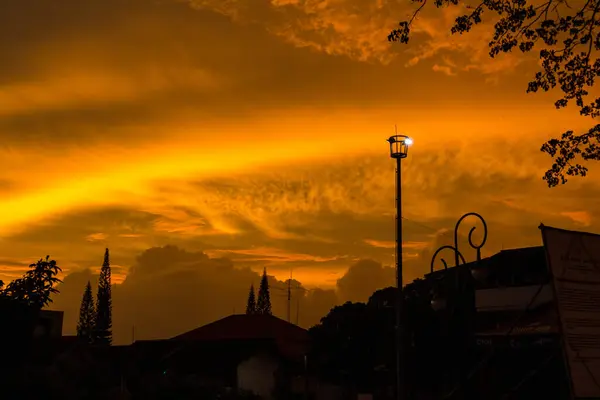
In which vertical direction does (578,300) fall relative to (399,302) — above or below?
below

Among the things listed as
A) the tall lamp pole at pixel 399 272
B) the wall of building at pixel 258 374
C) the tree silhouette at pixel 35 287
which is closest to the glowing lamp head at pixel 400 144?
the tall lamp pole at pixel 399 272

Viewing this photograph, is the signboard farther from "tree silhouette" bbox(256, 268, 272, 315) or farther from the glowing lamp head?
"tree silhouette" bbox(256, 268, 272, 315)

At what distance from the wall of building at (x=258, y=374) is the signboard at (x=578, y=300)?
45795 millimetres

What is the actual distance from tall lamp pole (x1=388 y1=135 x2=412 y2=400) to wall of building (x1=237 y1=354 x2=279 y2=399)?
111 ft

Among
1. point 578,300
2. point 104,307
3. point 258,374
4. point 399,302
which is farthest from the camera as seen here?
point 104,307

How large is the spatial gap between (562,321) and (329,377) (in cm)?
3731

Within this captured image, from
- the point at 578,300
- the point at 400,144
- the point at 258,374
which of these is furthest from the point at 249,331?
the point at 578,300

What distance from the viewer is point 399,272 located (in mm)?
25500

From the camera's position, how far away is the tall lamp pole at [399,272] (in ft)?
81.3

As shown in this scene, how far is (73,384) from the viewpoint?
26500 mm

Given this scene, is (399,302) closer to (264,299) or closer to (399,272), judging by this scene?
(399,272)

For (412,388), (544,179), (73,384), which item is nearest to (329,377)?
(412,388)

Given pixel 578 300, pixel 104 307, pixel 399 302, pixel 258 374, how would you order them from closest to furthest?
pixel 578 300 → pixel 399 302 → pixel 258 374 → pixel 104 307

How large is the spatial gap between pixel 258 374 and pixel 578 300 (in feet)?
157
